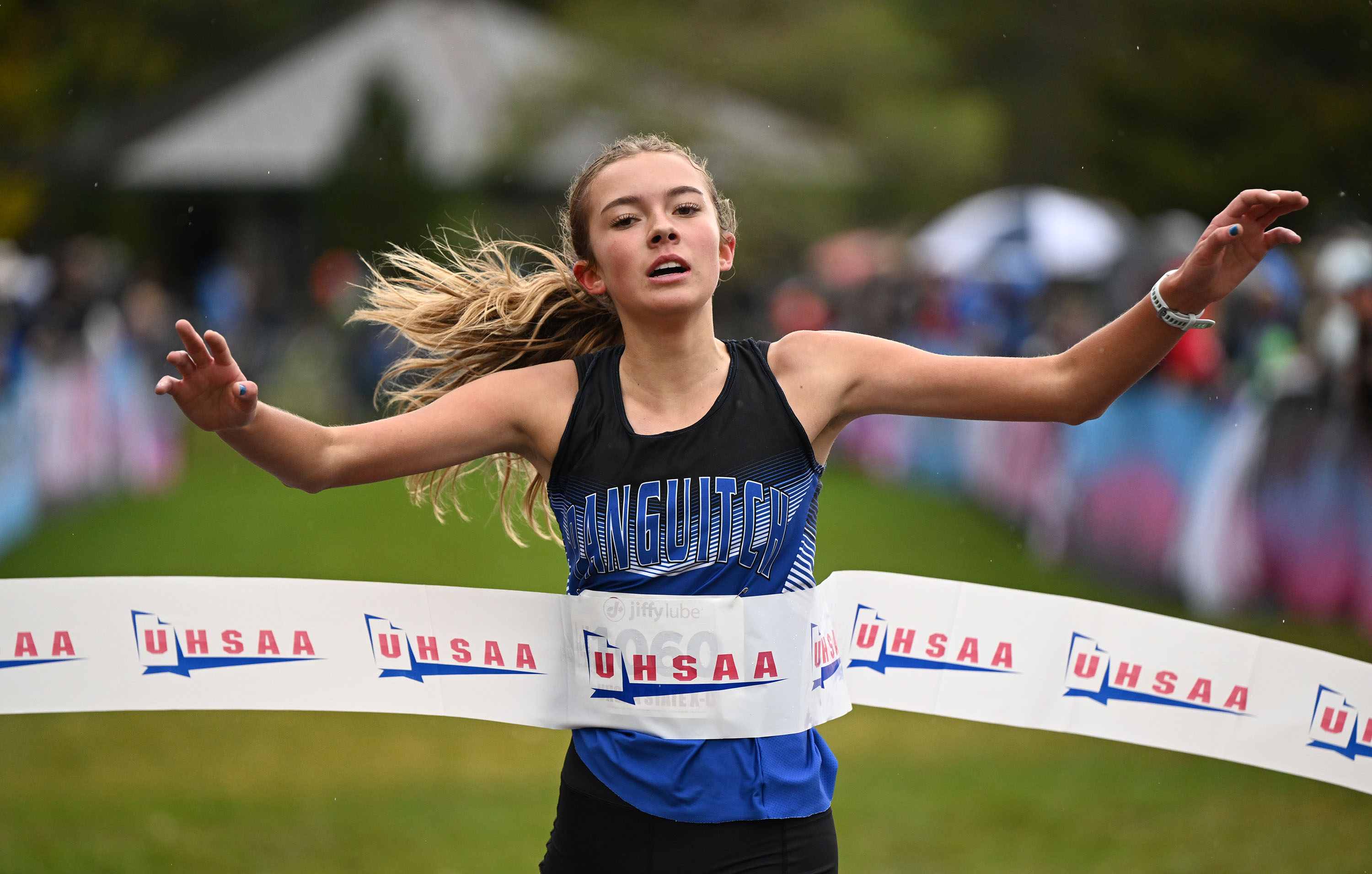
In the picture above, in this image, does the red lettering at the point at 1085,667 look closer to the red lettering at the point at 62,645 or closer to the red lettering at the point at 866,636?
the red lettering at the point at 866,636

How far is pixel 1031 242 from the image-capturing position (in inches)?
819

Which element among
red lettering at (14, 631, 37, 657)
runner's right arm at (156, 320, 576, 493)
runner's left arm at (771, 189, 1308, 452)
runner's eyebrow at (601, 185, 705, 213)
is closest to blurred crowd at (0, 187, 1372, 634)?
red lettering at (14, 631, 37, 657)

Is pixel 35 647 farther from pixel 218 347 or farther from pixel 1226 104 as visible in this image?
pixel 1226 104

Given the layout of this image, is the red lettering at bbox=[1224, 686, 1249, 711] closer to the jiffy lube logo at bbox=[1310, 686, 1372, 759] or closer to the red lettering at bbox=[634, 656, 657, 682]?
the jiffy lube logo at bbox=[1310, 686, 1372, 759]

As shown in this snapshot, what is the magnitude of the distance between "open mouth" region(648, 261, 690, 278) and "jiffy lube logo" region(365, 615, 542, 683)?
1123mm

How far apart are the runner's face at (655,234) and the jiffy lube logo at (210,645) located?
1289mm

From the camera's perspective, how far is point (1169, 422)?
877 cm

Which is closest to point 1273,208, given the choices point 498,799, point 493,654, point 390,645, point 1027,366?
point 1027,366

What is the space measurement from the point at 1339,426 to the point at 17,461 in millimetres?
9058

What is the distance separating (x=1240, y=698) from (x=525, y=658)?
1.83 m

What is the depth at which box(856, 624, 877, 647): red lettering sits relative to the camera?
139 inches

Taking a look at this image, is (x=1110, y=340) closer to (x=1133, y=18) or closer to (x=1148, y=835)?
(x=1148, y=835)

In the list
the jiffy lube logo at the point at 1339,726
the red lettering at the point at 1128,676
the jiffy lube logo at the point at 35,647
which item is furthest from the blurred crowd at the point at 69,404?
the jiffy lube logo at the point at 1339,726

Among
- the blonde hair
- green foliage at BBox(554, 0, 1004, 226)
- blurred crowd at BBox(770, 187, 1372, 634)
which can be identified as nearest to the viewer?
the blonde hair
